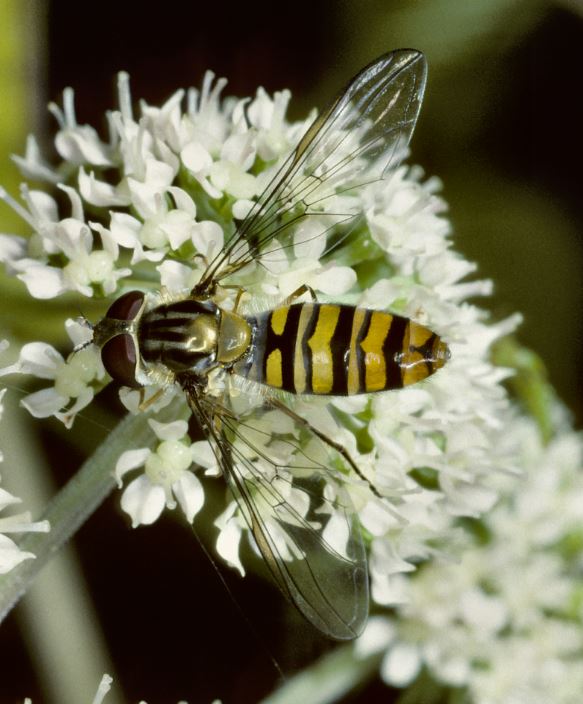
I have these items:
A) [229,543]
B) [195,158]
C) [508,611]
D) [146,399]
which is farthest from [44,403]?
[508,611]

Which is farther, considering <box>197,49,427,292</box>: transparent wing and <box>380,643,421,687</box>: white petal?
<box>380,643,421,687</box>: white petal

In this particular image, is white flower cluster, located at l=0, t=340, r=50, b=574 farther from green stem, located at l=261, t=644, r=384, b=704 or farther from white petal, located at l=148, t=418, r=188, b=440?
green stem, located at l=261, t=644, r=384, b=704

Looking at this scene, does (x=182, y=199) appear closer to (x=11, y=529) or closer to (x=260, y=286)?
(x=260, y=286)

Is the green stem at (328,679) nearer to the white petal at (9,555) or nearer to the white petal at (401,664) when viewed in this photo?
the white petal at (401,664)

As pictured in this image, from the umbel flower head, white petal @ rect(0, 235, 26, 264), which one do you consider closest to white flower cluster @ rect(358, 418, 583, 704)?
the umbel flower head

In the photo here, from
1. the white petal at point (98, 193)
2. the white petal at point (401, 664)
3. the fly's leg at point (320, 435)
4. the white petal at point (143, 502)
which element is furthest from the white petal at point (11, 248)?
the white petal at point (401, 664)

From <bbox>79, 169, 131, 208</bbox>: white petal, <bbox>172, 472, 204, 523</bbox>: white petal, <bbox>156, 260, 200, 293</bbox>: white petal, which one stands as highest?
<bbox>79, 169, 131, 208</bbox>: white petal
